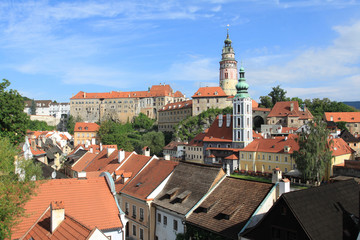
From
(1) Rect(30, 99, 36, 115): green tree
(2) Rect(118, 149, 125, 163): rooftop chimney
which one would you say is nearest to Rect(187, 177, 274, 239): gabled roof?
(2) Rect(118, 149, 125, 163): rooftop chimney

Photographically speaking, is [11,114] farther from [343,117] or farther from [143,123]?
[143,123]

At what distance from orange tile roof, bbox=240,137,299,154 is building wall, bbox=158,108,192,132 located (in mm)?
46371

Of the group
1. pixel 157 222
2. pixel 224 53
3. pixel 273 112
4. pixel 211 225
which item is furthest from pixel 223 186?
pixel 224 53

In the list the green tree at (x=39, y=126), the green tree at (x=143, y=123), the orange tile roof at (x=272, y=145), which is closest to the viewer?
the orange tile roof at (x=272, y=145)

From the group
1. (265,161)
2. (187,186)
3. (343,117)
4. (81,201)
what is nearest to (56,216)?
(81,201)

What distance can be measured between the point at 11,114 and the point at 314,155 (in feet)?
116

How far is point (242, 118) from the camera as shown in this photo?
6456 centimetres

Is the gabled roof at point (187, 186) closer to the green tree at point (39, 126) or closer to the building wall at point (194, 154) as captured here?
the building wall at point (194, 154)

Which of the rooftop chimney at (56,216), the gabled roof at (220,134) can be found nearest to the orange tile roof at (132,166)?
the rooftop chimney at (56,216)

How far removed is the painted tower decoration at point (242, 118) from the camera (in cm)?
6353

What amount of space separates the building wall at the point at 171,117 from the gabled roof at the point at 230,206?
280 ft

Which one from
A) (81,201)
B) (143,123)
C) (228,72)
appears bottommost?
(81,201)

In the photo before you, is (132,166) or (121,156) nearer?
(132,166)

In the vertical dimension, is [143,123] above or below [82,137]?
above
